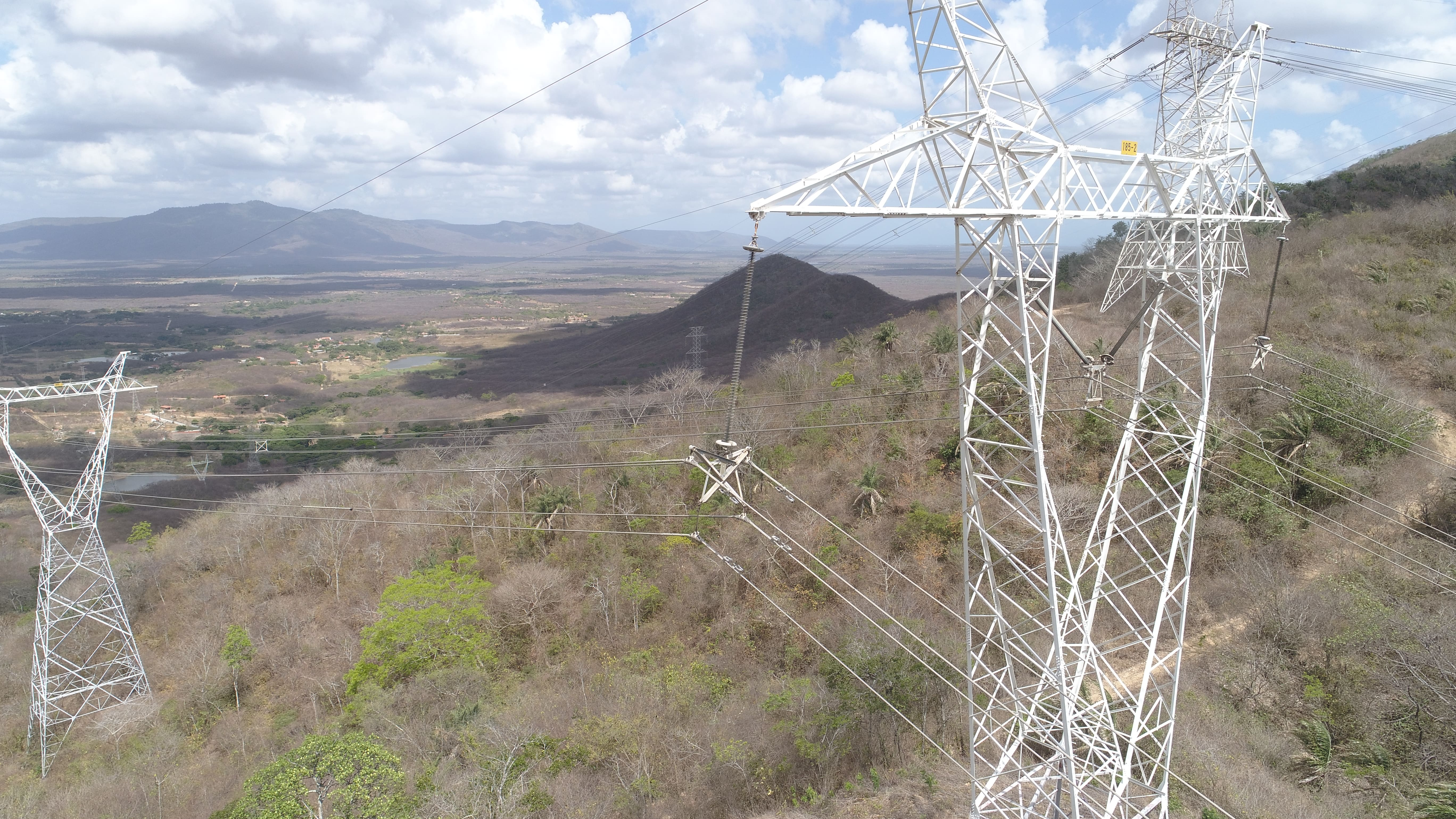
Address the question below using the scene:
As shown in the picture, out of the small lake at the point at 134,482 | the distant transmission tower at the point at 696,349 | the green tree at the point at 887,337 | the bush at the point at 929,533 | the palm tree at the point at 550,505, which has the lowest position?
the small lake at the point at 134,482

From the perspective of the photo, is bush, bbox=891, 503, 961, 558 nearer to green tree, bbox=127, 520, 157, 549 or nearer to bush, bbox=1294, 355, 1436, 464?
bush, bbox=1294, 355, 1436, 464

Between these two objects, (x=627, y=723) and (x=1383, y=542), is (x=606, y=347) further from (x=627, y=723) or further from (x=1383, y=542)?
(x=1383, y=542)

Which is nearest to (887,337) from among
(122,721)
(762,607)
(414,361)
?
(762,607)

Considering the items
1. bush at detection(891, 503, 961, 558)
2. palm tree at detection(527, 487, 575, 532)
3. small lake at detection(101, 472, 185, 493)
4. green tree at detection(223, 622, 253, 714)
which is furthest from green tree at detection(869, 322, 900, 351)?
small lake at detection(101, 472, 185, 493)

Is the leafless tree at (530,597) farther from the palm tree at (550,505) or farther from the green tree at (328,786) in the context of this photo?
the green tree at (328,786)

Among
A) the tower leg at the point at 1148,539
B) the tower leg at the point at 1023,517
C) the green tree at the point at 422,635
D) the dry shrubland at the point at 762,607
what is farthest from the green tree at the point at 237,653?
the tower leg at the point at 1148,539

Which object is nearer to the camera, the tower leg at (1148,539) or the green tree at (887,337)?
the tower leg at (1148,539)

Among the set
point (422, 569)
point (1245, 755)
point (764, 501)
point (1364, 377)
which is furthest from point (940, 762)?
point (422, 569)
